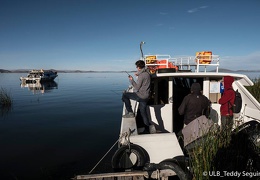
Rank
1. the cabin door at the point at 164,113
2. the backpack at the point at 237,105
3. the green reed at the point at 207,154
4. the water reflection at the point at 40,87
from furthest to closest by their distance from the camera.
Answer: the water reflection at the point at 40,87
the cabin door at the point at 164,113
the backpack at the point at 237,105
the green reed at the point at 207,154

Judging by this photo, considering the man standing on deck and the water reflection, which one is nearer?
the man standing on deck

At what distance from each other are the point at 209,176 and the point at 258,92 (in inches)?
566

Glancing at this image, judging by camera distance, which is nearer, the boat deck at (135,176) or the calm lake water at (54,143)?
the boat deck at (135,176)

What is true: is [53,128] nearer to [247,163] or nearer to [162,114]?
[162,114]

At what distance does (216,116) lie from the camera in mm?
7316

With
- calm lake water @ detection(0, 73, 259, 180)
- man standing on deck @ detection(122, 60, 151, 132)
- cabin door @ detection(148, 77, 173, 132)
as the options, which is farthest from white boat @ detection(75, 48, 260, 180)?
calm lake water @ detection(0, 73, 259, 180)

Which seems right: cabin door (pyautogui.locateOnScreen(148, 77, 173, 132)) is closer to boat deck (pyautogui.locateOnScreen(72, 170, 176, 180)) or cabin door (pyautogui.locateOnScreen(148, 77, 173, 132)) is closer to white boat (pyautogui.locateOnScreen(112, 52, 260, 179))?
white boat (pyautogui.locateOnScreen(112, 52, 260, 179))

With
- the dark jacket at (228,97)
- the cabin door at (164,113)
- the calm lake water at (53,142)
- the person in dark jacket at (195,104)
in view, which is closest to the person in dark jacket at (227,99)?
the dark jacket at (228,97)

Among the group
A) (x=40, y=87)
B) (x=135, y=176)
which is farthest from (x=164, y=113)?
(x=40, y=87)

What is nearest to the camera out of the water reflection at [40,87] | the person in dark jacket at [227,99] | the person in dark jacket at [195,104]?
the person in dark jacket at [195,104]

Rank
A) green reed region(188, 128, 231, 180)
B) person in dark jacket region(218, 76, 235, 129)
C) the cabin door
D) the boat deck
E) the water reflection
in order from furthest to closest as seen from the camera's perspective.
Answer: the water reflection → the cabin door → person in dark jacket region(218, 76, 235, 129) → the boat deck → green reed region(188, 128, 231, 180)

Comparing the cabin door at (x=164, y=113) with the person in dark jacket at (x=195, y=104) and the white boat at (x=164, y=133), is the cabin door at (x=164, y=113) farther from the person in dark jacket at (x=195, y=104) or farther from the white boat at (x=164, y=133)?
the person in dark jacket at (x=195, y=104)

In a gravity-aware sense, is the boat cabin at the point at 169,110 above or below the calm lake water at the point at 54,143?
above

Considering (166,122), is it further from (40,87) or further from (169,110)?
(40,87)
